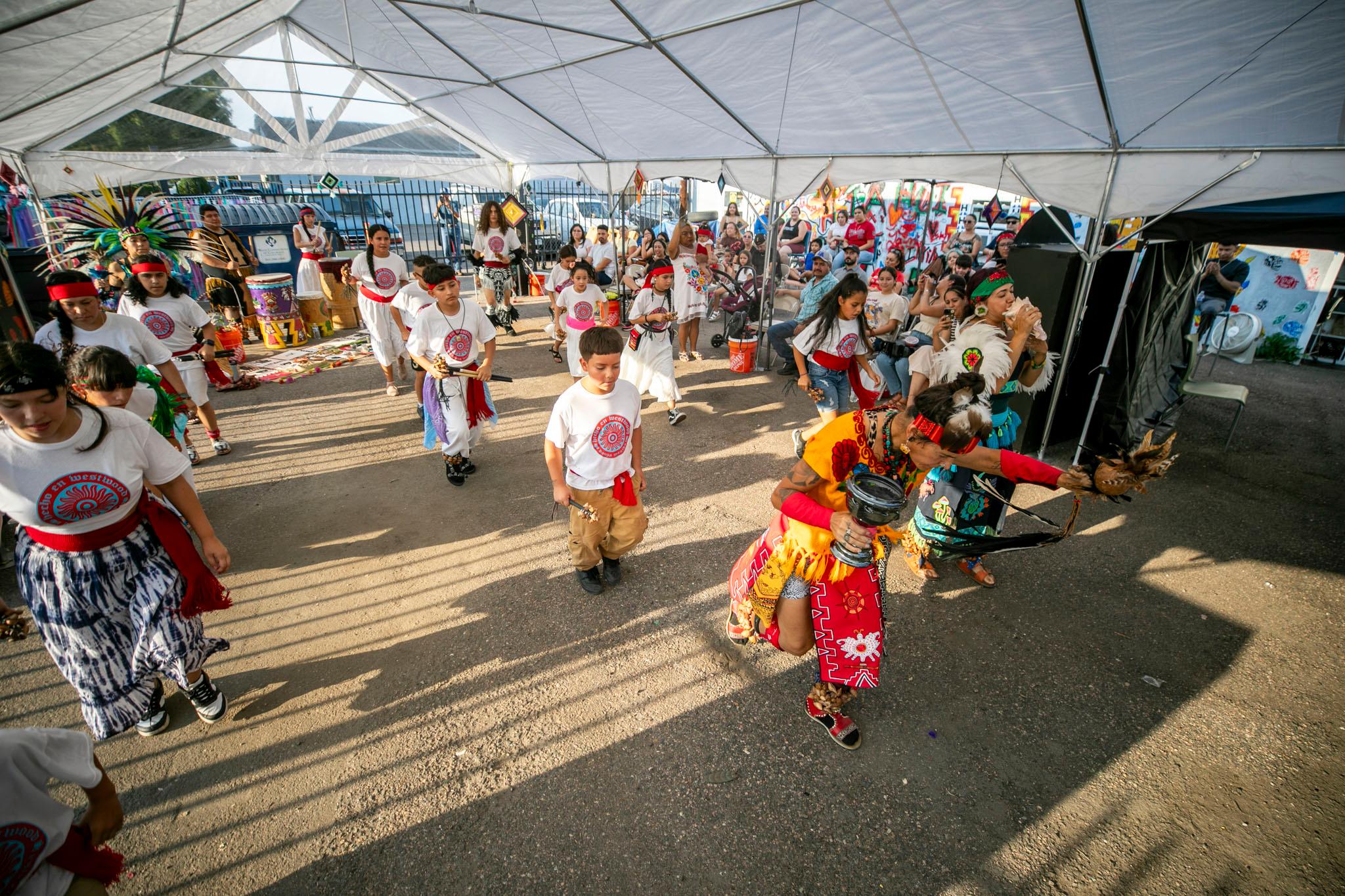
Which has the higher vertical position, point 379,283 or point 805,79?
point 805,79

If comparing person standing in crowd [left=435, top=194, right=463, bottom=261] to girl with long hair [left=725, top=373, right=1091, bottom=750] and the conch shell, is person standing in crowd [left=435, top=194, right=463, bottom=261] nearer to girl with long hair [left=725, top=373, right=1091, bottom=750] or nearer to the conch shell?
girl with long hair [left=725, top=373, right=1091, bottom=750]

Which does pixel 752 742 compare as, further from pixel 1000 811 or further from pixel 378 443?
pixel 378 443

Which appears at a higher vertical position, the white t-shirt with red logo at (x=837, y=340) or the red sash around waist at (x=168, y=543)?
the white t-shirt with red logo at (x=837, y=340)

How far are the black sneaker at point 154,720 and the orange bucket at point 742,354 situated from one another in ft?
23.9

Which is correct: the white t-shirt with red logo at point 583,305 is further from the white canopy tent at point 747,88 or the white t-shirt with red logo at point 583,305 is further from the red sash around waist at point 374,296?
the white canopy tent at point 747,88

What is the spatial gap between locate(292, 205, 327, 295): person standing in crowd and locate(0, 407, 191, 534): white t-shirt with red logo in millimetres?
9444

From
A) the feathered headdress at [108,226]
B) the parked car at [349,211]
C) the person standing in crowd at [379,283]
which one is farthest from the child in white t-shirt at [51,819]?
the parked car at [349,211]

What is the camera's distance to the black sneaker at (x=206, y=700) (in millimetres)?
2867

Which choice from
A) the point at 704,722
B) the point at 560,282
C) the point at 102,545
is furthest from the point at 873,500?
the point at 560,282

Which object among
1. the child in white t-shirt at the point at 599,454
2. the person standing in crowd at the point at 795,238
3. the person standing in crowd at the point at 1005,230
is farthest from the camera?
the person standing in crowd at the point at 795,238

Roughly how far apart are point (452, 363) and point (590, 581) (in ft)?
7.90

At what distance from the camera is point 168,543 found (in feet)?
8.37

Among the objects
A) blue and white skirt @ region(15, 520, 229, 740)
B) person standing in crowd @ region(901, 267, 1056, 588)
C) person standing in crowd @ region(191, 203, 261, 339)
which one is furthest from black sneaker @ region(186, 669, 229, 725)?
person standing in crowd @ region(191, 203, 261, 339)

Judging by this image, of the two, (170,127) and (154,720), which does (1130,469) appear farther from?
(170,127)
